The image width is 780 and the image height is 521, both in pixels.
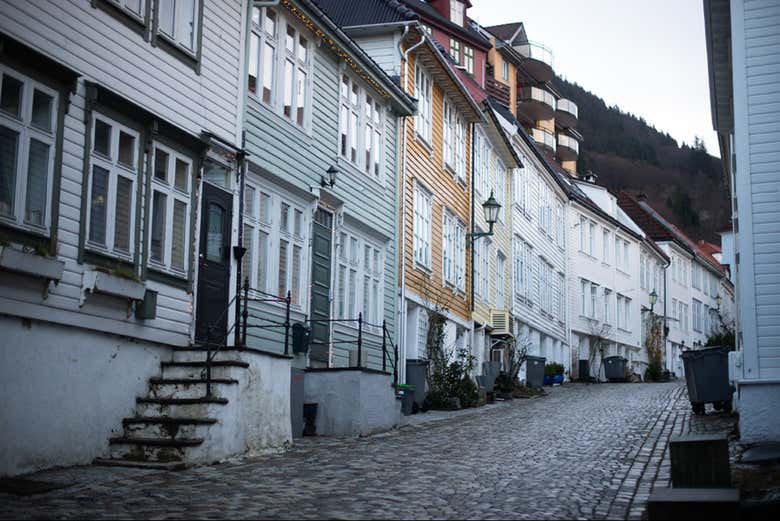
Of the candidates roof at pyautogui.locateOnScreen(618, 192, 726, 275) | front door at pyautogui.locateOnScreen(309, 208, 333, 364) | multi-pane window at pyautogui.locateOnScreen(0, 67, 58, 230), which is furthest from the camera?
roof at pyautogui.locateOnScreen(618, 192, 726, 275)

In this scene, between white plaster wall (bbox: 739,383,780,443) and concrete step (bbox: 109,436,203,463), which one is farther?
white plaster wall (bbox: 739,383,780,443)

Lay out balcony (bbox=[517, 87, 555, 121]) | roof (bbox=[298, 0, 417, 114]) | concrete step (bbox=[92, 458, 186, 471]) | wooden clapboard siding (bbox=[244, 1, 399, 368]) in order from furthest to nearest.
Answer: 1. balcony (bbox=[517, 87, 555, 121])
2. roof (bbox=[298, 0, 417, 114])
3. wooden clapboard siding (bbox=[244, 1, 399, 368])
4. concrete step (bbox=[92, 458, 186, 471])

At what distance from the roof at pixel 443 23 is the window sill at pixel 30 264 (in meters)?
27.2

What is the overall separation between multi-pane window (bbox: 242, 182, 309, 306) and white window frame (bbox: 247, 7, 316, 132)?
4.56ft

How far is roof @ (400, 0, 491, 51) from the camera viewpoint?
38156mm

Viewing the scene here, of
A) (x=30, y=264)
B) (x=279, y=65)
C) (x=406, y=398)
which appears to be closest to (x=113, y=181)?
(x=30, y=264)

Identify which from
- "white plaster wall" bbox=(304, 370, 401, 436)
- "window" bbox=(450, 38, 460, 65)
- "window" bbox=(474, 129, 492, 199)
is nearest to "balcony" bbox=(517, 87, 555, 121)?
"window" bbox=(450, 38, 460, 65)

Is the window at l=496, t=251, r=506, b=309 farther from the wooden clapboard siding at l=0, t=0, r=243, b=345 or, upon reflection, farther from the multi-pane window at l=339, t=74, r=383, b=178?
the wooden clapboard siding at l=0, t=0, r=243, b=345

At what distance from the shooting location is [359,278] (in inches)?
839

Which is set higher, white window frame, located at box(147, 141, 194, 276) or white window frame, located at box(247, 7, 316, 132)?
white window frame, located at box(247, 7, 316, 132)

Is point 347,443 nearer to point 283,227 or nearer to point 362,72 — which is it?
point 283,227

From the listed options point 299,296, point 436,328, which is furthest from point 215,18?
point 436,328

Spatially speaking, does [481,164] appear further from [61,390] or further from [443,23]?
[61,390]

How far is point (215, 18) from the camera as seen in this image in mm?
15328
